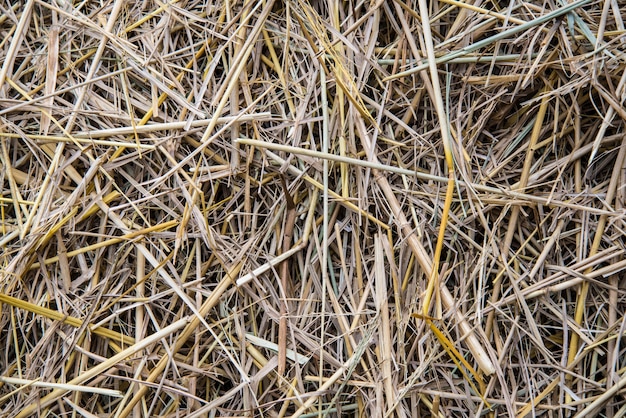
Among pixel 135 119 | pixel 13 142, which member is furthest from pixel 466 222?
pixel 13 142

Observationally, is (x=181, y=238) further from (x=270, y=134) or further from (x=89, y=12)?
Answer: (x=89, y=12)

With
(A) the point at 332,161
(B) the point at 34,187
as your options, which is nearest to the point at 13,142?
(B) the point at 34,187

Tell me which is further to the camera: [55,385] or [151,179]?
[151,179]

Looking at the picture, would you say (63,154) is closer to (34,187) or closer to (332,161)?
(34,187)

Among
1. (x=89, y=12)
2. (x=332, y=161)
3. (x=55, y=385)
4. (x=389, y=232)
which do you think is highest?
(x=89, y=12)

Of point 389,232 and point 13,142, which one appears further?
point 13,142

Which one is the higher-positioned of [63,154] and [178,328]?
[63,154]
